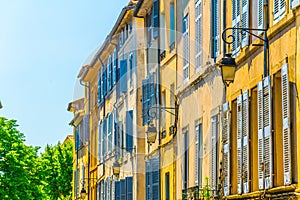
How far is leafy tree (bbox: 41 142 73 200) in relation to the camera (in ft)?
259

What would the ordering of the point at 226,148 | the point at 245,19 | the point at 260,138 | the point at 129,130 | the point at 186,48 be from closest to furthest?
the point at 260,138, the point at 245,19, the point at 226,148, the point at 186,48, the point at 129,130

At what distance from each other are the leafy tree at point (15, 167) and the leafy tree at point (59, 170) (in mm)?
18868

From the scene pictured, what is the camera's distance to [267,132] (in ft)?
53.4

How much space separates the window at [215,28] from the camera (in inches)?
845

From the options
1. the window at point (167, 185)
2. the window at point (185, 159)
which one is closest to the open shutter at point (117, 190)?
the window at point (167, 185)

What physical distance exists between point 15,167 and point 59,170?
2193 centimetres

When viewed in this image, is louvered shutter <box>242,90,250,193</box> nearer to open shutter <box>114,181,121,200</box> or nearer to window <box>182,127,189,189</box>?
window <box>182,127,189,189</box>

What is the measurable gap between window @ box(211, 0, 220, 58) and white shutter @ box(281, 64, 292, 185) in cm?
622

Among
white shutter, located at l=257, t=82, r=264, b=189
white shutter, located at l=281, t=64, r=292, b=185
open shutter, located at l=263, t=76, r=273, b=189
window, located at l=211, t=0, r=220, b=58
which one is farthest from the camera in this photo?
window, located at l=211, t=0, r=220, b=58

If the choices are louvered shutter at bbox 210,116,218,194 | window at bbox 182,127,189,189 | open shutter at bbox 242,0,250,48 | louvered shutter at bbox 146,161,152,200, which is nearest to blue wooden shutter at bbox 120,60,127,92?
louvered shutter at bbox 146,161,152,200

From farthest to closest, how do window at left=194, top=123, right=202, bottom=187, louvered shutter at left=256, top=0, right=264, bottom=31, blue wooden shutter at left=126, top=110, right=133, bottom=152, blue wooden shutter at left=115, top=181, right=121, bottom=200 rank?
blue wooden shutter at left=115, top=181, right=121, bottom=200 → blue wooden shutter at left=126, top=110, right=133, bottom=152 → window at left=194, top=123, right=202, bottom=187 → louvered shutter at left=256, top=0, right=264, bottom=31

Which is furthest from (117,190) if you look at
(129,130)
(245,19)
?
(245,19)

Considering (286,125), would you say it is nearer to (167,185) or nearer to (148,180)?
(167,185)

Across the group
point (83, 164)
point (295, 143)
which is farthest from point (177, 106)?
point (83, 164)
